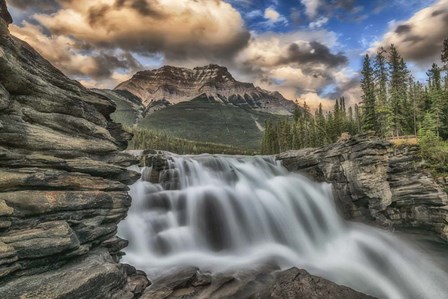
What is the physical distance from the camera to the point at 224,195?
1022 inches

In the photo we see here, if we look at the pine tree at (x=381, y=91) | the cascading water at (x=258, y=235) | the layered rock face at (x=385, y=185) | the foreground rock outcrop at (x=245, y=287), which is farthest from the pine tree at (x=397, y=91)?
the foreground rock outcrop at (x=245, y=287)

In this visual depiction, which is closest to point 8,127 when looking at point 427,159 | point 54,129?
point 54,129

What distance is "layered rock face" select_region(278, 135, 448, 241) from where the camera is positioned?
29.8m

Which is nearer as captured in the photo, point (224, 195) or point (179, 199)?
point (179, 199)

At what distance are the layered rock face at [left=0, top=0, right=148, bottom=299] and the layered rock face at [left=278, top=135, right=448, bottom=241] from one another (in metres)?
24.8

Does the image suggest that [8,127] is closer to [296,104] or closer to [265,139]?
[265,139]

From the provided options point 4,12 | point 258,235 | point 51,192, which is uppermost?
point 4,12

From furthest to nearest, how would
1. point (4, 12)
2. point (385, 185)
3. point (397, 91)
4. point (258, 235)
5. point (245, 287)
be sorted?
1. point (397, 91)
2. point (385, 185)
3. point (258, 235)
4. point (245, 287)
5. point (4, 12)

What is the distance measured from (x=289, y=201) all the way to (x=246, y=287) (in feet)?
49.5

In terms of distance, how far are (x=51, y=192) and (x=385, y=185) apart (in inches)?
1234

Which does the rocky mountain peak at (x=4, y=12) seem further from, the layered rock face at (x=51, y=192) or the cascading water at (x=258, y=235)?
the cascading water at (x=258, y=235)

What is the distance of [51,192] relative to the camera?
34.6 ft

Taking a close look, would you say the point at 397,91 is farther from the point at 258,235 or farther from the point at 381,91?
the point at 258,235

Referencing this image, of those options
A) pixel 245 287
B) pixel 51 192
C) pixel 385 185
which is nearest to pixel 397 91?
pixel 385 185
